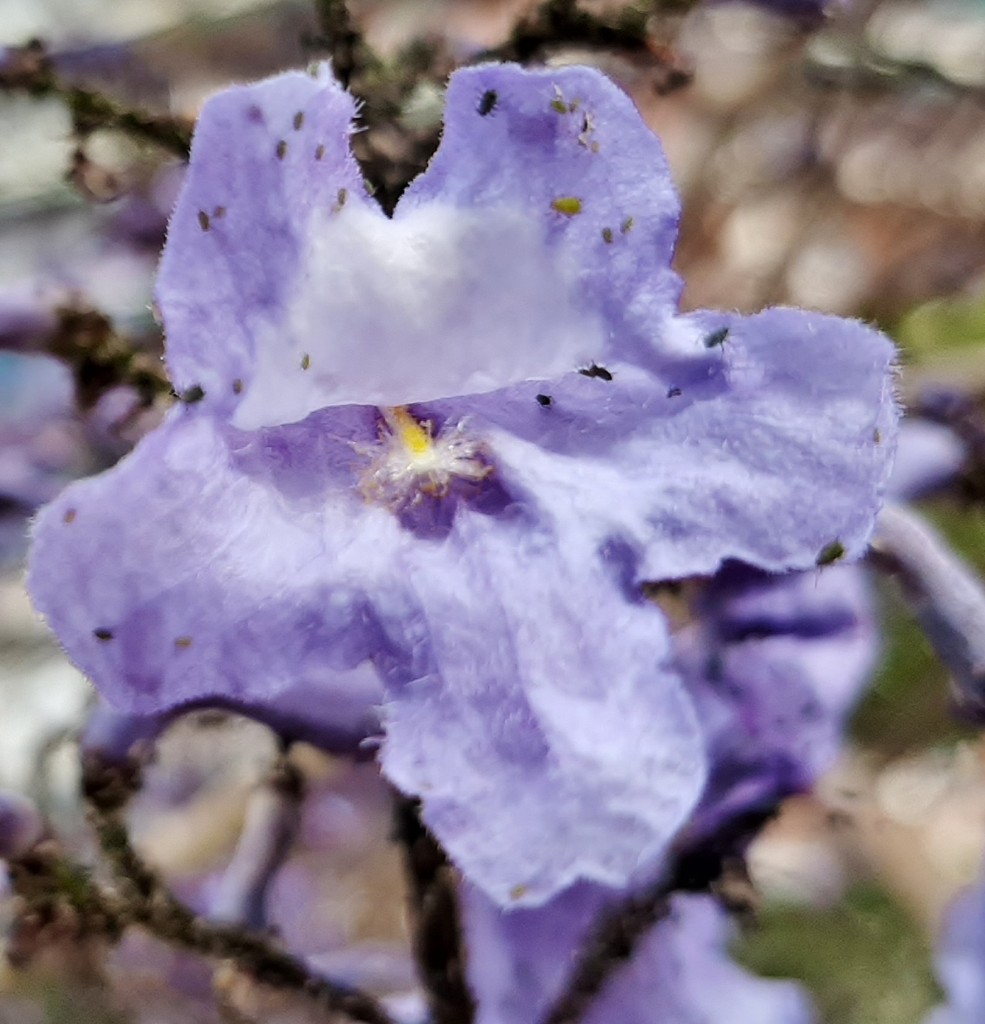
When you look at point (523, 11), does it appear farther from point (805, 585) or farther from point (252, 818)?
point (252, 818)

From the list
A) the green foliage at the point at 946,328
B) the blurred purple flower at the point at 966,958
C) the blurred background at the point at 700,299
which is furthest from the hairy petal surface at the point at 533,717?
the green foliage at the point at 946,328

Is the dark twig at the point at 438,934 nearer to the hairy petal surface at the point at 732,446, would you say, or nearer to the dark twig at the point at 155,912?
the dark twig at the point at 155,912

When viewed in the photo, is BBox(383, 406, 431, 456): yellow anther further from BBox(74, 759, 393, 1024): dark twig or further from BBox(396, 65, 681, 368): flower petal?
BBox(74, 759, 393, 1024): dark twig

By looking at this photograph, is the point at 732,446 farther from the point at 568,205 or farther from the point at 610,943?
the point at 610,943

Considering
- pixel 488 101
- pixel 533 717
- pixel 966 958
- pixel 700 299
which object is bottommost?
pixel 700 299

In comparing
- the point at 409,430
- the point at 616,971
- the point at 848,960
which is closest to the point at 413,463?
the point at 409,430

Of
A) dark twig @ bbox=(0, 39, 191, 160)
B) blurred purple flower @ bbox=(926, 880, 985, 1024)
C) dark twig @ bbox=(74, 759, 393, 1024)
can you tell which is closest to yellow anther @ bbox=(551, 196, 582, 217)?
dark twig @ bbox=(0, 39, 191, 160)

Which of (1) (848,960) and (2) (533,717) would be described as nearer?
(2) (533,717)

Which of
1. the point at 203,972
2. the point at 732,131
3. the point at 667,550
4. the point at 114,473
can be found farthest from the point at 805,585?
the point at 732,131
